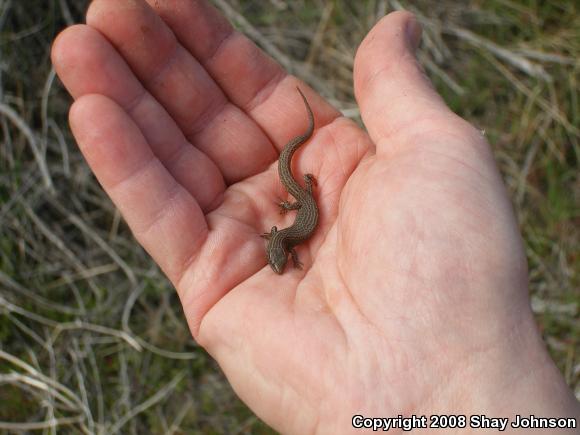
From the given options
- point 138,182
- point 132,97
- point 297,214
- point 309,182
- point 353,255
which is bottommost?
point 297,214

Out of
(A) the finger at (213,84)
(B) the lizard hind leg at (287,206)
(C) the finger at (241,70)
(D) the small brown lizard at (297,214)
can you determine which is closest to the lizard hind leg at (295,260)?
(D) the small brown lizard at (297,214)

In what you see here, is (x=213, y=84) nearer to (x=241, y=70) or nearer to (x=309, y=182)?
(x=241, y=70)

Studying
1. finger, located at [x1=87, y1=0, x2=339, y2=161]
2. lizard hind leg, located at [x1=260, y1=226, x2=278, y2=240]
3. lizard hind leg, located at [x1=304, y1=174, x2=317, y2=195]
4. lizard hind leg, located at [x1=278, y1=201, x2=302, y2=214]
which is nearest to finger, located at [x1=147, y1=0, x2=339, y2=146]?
finger, located at [x1=87, y1=0, x2=339, y2=161]

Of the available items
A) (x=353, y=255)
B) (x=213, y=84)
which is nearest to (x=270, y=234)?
(x=353, y=255)

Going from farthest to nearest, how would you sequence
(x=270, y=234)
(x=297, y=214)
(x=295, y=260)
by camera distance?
(x=297, y=214), (x=270, y=234), (x=295, y=260)

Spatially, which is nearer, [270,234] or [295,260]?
[295,260]

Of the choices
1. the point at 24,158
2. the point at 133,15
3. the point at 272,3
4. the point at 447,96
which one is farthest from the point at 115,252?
the point at 447,96

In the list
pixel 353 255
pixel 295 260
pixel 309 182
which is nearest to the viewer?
pixel 353 255
